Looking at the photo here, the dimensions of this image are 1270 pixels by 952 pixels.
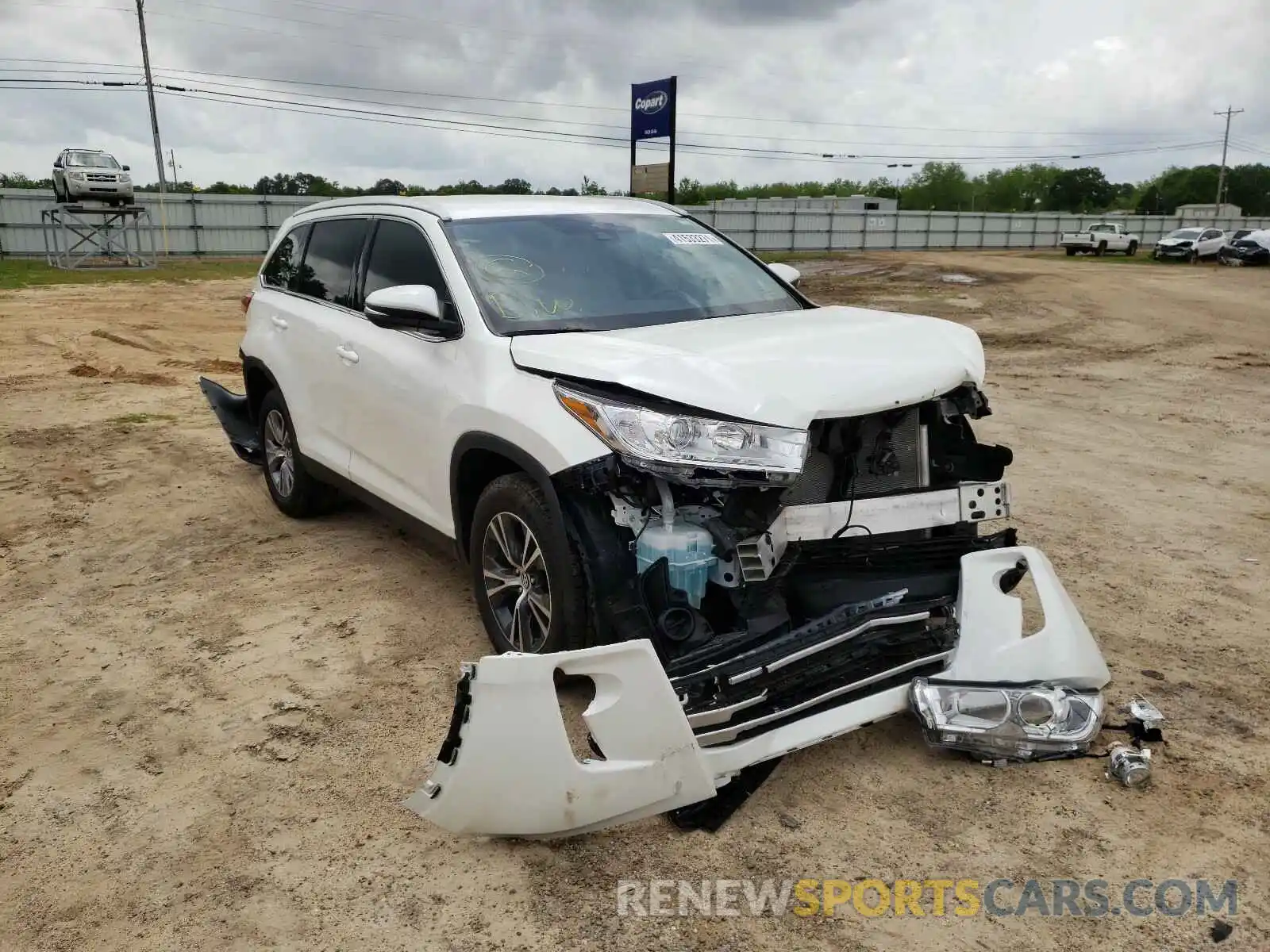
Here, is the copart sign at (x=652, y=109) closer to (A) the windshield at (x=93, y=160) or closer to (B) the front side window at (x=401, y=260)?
(B) the front side window at (x=401, y=260)

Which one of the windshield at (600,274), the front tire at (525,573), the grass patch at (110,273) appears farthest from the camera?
the grass patch at (110,273)

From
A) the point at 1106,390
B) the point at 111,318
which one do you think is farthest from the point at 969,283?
the point at 111,318

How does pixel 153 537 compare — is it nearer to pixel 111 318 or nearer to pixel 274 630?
pixel 274 630

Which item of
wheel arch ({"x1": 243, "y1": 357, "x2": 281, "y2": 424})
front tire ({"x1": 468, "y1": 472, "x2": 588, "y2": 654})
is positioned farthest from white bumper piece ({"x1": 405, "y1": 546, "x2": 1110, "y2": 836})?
wheel arch ({"x1": 243, "y1": 357, "x2": 281, "y2": 424})

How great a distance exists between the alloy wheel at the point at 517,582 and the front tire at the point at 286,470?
2.40m

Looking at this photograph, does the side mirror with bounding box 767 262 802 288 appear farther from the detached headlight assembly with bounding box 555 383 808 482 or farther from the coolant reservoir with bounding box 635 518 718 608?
the coolant reservoir with bounding box 635 518 718 608

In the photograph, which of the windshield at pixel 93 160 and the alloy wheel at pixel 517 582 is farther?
the windshield at pixel 93 160

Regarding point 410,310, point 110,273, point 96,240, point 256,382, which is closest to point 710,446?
point 410,310

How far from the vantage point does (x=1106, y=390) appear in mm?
11047

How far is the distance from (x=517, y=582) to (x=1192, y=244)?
41.4 m

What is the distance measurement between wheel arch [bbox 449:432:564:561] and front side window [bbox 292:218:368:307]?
157 centimetres

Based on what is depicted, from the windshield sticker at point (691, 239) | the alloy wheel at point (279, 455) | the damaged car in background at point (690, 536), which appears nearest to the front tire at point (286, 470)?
the alloy wheel at point (279, 455)

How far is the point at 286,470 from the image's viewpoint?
626 centimetres

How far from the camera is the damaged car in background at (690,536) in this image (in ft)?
9.48
